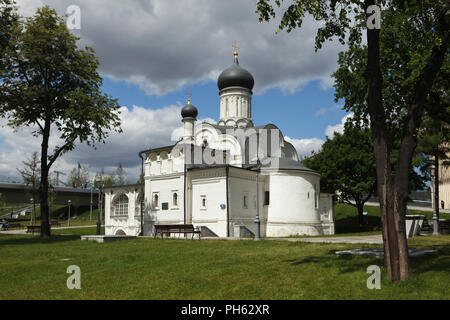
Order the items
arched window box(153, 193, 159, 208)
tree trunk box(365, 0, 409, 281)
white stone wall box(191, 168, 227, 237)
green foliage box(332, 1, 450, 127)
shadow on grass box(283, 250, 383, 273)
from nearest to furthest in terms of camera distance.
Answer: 1. tree trunk box(365, 0, 409, 281)
2. shadow on grass box(283, 250, 383, 273)
3. green foliage box(332, 1, 450, 127)
4. white stone wall box(191, 168, 227, 237)
5. arched window box(153, 193, 159, 208)

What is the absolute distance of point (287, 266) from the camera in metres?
9.88

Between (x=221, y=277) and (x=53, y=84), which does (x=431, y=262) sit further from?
(x=53, y=84)

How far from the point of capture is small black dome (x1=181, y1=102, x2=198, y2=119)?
37.5 metres

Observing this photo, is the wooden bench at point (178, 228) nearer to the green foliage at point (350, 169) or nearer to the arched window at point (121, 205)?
the arched window at point (121, 205)

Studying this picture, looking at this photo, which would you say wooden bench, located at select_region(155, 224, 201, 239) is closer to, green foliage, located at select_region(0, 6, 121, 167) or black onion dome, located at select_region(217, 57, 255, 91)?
green foliage, located at select_region(0, 6, 121, 167)

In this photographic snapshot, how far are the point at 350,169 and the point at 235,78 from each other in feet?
42.9

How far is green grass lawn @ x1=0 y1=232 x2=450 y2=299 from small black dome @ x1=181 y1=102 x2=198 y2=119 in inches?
1027

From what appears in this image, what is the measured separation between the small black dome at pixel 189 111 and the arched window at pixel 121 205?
32.2 feet

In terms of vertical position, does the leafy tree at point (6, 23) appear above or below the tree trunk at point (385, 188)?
above

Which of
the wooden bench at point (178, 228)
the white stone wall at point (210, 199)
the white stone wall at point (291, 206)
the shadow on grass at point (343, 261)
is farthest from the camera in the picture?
the white stone wall at point (291, 206)

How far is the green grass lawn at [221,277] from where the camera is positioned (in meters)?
7.05

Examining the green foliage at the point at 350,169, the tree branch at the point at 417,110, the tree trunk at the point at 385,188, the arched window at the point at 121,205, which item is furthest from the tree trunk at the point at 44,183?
the green foliage at the point at 350,169

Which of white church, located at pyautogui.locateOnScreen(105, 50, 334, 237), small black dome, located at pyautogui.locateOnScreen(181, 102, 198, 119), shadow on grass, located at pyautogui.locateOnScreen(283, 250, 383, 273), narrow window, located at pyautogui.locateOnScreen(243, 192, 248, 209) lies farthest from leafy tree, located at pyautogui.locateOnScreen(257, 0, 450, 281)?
small black dome, located at pyautogui.locateOnScreen(181, 102, 198, 119)
